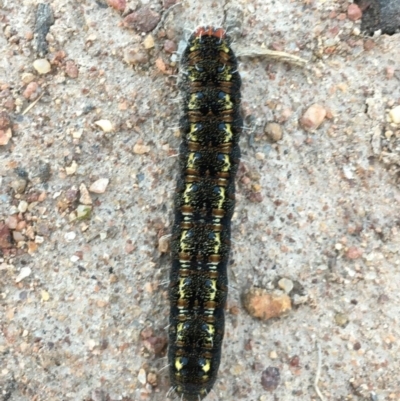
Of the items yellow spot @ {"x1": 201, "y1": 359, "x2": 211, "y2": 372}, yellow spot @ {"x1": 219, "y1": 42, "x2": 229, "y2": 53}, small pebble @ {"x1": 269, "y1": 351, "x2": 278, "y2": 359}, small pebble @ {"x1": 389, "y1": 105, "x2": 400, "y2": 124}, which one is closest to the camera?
yellow spot @ {"x1": 201, "y1": 359, "x2": 211, "y2": 372}

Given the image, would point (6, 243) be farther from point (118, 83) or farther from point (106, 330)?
point (118, 83)

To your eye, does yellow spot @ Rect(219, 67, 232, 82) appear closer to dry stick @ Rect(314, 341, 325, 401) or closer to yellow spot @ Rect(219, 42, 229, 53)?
yellow spot @ Rect(219, 42, 229, 53)

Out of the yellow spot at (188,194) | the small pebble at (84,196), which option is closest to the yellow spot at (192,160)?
the yellow spot at (188,194)

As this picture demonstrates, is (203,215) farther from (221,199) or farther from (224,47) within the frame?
(224,47)

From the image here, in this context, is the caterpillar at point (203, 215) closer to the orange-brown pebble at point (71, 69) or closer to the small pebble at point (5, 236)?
the orange-brown pebble at point (71, 69)

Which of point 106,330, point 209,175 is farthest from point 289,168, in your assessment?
point 106,330

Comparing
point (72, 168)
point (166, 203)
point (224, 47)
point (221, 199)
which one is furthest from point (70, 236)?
point (224, 47)

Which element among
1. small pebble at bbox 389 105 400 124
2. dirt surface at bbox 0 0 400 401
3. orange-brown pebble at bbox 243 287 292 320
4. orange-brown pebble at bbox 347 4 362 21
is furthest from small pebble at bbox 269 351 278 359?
orange-brown pebble at bbox 347 4 362 21
